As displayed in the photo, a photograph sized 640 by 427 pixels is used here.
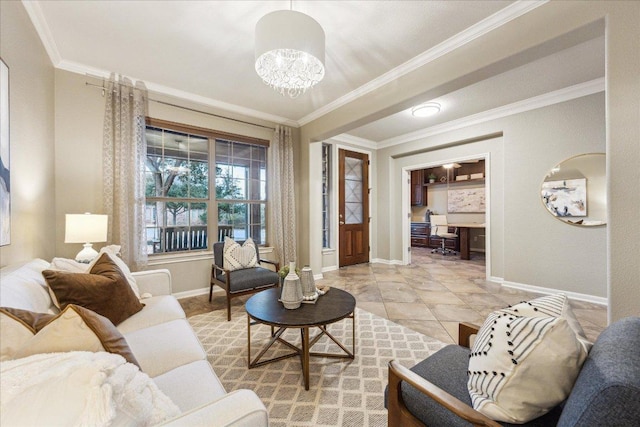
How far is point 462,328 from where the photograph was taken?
1.45m

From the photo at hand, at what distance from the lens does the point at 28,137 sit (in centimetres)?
202

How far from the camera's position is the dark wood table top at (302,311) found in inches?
66.2

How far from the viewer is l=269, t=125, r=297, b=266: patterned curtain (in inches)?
164

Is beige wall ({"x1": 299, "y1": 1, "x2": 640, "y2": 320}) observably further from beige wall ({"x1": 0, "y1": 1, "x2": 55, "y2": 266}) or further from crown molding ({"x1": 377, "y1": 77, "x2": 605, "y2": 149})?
beige wall ({"x1": 0, "y1": 1, "x2": 55, "y2": 266})

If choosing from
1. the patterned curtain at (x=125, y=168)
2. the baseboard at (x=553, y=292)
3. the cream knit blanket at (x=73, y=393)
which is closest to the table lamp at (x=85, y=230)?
the patterned curtain at (x=125, y=168)

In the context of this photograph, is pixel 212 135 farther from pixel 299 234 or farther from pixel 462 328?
pixel 462 328

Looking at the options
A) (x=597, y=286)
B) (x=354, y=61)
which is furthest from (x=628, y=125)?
(x=597, y=286)

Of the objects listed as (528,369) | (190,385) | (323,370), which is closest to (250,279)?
(323,370)

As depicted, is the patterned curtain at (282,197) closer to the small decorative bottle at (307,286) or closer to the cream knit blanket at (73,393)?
the small decorative bottle at (307,286)

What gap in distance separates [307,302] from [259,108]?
3.12 metres

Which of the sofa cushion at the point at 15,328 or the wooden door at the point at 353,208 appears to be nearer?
the sofa cushion at the point at 15,328

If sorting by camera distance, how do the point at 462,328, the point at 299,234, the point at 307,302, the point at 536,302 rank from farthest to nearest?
the point at 299,234
the point at 307,302
the point at 462,328
the point at 536,302

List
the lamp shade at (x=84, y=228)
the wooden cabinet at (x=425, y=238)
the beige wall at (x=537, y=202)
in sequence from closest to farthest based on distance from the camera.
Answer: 1. the lamp shade at (x=84, y=228)
2. the beige wall at (x=537, y=202)
3. the wooden cabinet at (x=425, y=238)

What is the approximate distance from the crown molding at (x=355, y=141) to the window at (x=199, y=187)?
5.46 ft
